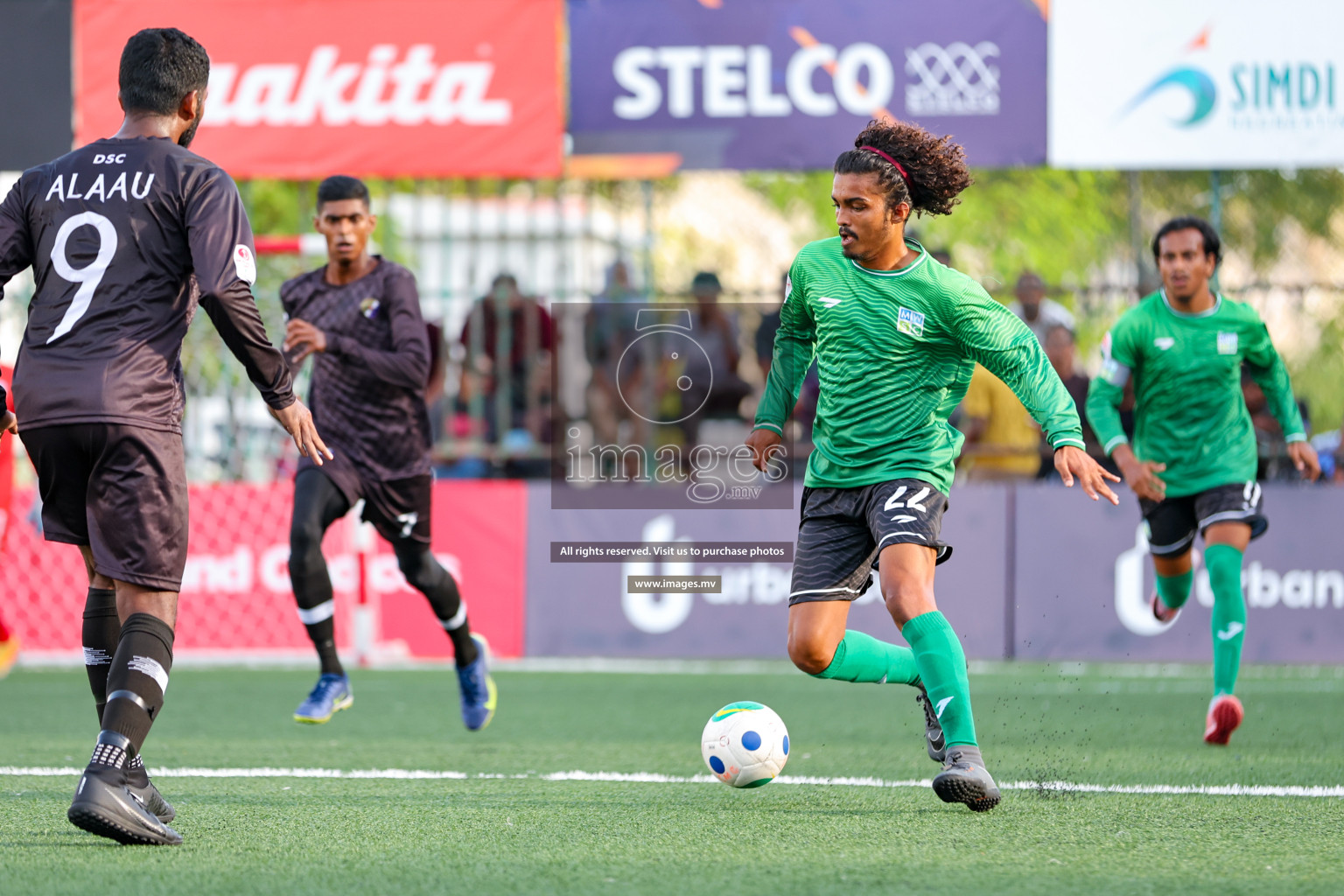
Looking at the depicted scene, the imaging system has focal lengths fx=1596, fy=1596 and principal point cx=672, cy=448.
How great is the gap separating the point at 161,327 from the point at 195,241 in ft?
0.93

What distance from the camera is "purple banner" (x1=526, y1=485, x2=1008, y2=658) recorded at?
10.4 metres

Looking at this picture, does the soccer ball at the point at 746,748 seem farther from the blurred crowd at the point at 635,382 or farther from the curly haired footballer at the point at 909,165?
the blurred crowd at the point at 635,382

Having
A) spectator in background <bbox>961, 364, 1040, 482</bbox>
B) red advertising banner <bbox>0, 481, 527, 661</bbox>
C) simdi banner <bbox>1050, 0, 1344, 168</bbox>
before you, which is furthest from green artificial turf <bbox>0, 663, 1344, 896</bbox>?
simdi banner <bbox>1050, 0, 1344, 168</bbox>

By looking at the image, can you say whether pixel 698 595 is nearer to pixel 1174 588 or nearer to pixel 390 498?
pixel 1174 588

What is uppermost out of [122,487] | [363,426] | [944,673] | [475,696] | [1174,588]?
[363,426]

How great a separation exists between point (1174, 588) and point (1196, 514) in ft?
1.40

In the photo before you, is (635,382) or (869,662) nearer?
(869,662)

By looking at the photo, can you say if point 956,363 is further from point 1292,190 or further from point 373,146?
point 1292,190

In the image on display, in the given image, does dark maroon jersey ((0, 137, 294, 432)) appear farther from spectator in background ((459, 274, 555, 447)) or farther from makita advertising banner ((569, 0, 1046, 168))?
spectator in background ((459, 274, 555, 447))

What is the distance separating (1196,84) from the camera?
1020 cm

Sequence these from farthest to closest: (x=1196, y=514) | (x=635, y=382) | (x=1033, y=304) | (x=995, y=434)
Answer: (x=635, y=382) → (x=995, y=434) → (x=1033, y=304) → (x=1196, y=514)

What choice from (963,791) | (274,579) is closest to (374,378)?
(963,791)

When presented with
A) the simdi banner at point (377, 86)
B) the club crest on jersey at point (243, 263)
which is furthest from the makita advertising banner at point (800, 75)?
the club crest on jersey at point (243, 263)

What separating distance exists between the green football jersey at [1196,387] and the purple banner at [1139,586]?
294cm
